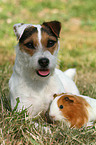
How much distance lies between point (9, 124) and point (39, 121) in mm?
487

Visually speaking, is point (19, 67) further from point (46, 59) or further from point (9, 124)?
point (9, 124)

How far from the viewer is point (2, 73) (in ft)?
17.3

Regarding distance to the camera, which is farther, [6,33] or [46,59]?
[6,33]

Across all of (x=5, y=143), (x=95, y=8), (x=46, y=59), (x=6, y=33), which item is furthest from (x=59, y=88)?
(x=95, y=8)

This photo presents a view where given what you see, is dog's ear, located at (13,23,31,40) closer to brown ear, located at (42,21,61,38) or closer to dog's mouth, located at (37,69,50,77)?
brown ear, located at (42,21,61,38)

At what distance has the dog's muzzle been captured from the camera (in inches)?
120

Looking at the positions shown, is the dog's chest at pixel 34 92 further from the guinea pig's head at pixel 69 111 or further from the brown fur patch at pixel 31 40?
the brown fur patch at pixel 31 40

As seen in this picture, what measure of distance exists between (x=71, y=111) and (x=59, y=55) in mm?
3455

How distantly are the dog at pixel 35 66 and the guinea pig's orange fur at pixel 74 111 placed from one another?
37 centimetres

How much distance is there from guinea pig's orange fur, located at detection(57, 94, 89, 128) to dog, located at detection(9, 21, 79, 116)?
1.21 ft

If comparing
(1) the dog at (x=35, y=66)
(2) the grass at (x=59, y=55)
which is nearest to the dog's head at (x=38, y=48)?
(1) the dog at (x=35, y=66)

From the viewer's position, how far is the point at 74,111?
3.17 metres

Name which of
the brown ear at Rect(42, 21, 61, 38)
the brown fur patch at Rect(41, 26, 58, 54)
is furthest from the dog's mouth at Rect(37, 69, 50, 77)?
the brown ear at Rect(42, 21, 61, 38)

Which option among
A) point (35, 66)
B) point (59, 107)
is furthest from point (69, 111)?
point (35, 66)
